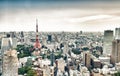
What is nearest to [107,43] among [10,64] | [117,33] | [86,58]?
[117,33]

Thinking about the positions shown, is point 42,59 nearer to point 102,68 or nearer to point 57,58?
point 57,58

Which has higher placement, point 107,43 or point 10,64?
point 107,43

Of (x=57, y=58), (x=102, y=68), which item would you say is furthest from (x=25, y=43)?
(x=102, y=68)

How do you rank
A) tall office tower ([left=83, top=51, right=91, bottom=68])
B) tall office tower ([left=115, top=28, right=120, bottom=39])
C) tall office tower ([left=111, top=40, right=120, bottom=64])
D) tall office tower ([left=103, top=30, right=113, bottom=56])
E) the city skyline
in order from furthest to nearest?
tall office tower ([left=83, top=51, right=91, bottom=68]) < tall office tower ([left=111, top=40, right=120, bottom=64]) < tall office tower ([left=103, top=30, right=113, bottom=56]) < tall office tower ([left=115, top=28, right=120, bottom=39]) < the city skyline

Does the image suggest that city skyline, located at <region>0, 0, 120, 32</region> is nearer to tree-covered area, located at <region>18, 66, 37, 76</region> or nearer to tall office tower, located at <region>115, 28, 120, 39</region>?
tall office tower, located at <region>115, 28, 120, 39</region>

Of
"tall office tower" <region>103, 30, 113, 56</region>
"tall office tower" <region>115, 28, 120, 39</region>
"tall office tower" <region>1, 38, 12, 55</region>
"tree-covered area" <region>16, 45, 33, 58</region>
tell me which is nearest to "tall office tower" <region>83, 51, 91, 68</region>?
"tall office tower" <region>103, 30, 113, 56</region>

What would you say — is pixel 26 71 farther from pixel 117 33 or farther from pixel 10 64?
pixel 117 33
